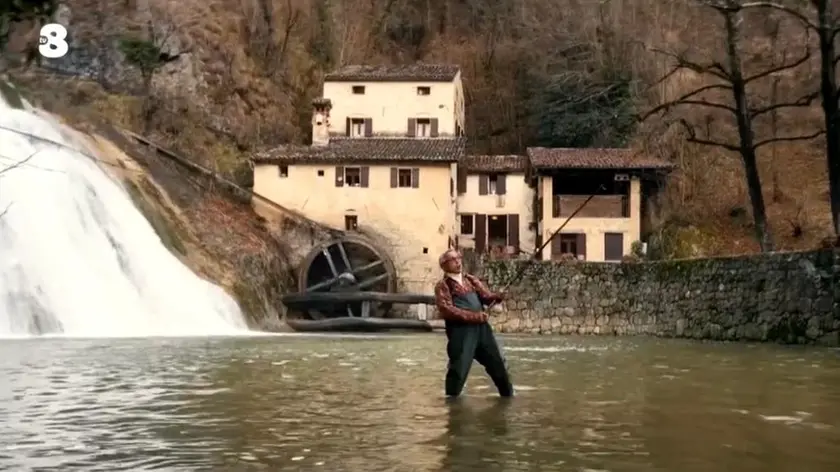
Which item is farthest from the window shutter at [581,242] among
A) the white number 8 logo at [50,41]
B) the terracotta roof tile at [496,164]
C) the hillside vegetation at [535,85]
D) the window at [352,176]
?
the white number 8 logo at [50,41]

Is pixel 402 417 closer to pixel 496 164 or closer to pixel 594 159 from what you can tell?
pixel 594 159

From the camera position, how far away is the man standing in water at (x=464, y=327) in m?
7.94

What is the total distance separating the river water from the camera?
16.7 ft

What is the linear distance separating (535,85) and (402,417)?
1792 inches

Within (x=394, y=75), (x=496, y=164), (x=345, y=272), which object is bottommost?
(x=345, y=272)

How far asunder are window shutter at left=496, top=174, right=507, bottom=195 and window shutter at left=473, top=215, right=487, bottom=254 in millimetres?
1371

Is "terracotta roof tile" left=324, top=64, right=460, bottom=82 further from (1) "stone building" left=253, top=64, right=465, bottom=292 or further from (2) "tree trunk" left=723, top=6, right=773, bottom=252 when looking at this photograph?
(2) "tree trunk" left=723, top=6, right=773, bottom=252

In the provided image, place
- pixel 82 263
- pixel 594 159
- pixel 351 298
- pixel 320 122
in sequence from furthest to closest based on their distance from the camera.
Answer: pixel 320 122 → pixel 594 159 → pixel 351 298 → pixel 82 263

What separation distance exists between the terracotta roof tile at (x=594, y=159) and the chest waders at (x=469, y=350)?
31.5 meters

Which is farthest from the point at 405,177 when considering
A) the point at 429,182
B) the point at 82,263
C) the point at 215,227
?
the point at 82,263

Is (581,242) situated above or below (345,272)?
above

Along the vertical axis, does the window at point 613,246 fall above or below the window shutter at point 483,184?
below

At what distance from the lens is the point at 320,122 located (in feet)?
138

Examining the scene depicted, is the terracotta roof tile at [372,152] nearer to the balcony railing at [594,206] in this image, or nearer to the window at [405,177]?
the window at [405,177]
